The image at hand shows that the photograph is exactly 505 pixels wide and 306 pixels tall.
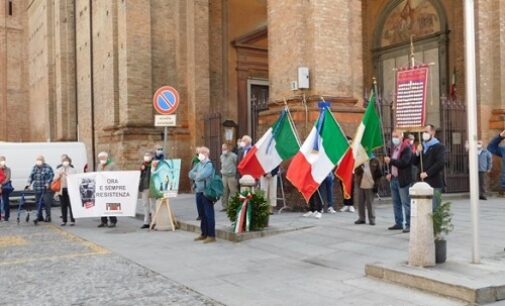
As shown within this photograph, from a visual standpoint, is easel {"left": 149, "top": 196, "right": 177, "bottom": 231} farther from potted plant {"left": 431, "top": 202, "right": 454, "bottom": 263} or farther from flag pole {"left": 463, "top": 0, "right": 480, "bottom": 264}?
flag pole {"left": 463, "top": 0, "right": 480, "bottom": 264}

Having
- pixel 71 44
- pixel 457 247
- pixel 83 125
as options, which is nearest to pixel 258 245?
pixel 457 247

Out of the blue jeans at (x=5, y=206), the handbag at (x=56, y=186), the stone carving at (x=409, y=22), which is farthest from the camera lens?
the stone carving at (x=409, y=22)

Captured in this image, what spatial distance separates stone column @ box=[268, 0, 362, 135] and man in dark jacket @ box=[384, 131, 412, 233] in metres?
3.64

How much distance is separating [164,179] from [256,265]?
4850 mm

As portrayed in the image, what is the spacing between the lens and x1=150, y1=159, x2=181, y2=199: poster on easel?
12.4m

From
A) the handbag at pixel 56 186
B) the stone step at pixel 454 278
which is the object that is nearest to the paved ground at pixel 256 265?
the stone step at pixel 454 278

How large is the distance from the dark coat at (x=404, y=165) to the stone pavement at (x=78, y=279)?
461cm

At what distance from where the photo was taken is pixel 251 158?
10992 millimetres

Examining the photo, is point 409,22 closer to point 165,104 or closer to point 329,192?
point 329,192

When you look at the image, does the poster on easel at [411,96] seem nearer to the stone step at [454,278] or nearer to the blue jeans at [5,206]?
the stone step at [454,278]

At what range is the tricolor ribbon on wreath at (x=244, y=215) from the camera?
10398 mm

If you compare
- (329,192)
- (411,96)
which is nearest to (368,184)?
(329,192)

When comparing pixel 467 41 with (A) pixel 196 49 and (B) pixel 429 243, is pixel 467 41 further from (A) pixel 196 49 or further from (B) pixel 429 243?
(A) pixel 196 49

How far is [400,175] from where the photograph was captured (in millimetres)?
9883
